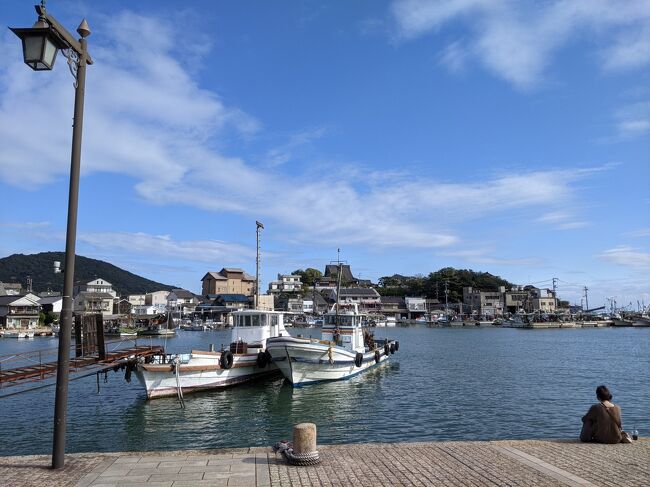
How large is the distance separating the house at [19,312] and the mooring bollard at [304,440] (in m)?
98.7

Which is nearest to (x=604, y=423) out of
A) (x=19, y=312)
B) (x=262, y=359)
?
(x=262, y=359)

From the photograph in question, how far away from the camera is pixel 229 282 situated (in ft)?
538

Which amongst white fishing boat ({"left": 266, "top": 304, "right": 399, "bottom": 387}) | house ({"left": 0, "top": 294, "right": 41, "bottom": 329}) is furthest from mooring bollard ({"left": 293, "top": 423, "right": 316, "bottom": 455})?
house ({"left": 0, "top": 294, "right": 41, "bottom": 329})

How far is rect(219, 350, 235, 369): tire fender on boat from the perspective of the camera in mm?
26691

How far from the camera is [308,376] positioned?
28.4 m

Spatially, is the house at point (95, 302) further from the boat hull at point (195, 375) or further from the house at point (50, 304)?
the boat hull at point (195, 375)

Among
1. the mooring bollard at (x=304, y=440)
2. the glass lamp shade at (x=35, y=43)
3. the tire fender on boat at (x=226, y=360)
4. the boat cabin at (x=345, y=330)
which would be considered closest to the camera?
the glass lamp shade at (x=35, y=43)

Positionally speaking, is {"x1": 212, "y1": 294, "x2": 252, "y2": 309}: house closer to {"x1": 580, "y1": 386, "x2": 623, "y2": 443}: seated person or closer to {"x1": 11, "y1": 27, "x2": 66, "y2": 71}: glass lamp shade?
{"x1": 580, "y1": 386, "x2": 623, "y2": 443}: seated person

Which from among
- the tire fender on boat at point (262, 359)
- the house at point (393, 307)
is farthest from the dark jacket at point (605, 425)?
the house at point (393, 307)

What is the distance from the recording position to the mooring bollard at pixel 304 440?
9.24 meters

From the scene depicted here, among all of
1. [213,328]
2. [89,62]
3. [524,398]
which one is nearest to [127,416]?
[89,62]

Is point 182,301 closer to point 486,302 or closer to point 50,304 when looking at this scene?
point 50,304

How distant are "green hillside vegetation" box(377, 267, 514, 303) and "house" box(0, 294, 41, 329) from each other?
106 m

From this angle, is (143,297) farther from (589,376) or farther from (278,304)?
(589,376)
